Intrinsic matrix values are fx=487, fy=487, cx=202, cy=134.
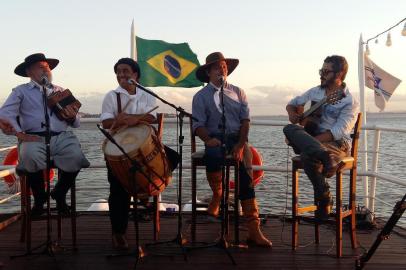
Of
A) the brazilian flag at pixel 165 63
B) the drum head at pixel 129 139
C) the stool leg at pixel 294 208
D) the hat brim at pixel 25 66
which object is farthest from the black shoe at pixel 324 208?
the brazilian flag at pixel 165 63

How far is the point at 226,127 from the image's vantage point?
4070 millimetres

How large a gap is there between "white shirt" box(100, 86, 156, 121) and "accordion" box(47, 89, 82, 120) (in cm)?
25

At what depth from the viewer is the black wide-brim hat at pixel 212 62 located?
403 cm

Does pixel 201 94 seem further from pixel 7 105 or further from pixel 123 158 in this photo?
pixel 7 105

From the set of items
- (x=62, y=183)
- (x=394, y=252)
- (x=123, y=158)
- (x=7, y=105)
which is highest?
(x=7, y=105)

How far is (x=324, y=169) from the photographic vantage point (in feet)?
11.6

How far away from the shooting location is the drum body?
131 inches

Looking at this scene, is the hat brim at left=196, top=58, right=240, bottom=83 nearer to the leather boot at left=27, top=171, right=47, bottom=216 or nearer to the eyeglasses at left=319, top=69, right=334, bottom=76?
the eyeglasses at left=319, top=69, right=334, bottom=76

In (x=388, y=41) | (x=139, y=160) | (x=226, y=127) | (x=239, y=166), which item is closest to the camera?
(x=139, y=160)

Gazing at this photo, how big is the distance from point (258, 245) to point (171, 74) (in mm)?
3650

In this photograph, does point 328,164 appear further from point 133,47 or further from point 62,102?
point 133,47

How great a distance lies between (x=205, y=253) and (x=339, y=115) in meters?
1.50

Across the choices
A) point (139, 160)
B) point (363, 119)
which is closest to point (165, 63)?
point (363, 119)

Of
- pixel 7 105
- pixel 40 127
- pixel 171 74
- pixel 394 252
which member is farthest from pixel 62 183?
pixel 171 74
